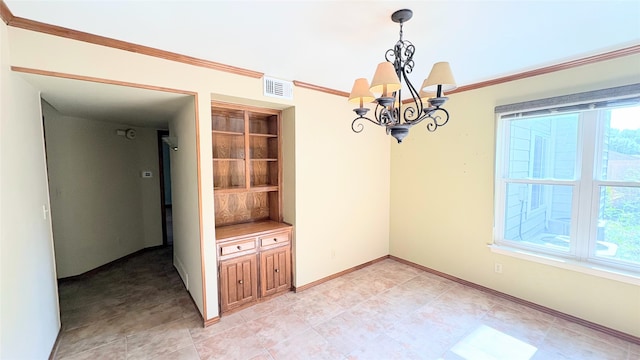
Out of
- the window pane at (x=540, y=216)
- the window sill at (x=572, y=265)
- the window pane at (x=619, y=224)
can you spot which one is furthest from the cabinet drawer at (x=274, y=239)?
the window pane at (x=619, y=224)

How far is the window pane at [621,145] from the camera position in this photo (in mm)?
2225

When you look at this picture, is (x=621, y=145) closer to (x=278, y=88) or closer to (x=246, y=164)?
(x=278, y=88)

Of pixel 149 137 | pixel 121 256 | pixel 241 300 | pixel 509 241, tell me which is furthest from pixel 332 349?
pixel 149 137

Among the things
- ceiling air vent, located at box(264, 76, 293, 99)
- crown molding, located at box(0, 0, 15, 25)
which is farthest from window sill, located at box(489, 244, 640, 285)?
crown molding, located at box(0, 0, 15, 25)

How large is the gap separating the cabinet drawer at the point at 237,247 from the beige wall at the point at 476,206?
7.50 ft

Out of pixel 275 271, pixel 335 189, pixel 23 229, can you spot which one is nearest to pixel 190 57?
pixel 23 229

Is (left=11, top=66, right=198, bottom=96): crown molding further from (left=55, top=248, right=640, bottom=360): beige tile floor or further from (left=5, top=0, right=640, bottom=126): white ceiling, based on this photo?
(left=55, top=248, right=640, bottom=360): beige tile floor

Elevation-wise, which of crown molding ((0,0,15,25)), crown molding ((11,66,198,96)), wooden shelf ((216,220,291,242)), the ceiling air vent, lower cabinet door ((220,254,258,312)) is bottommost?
lower cabinet door ((220,254,258,312))

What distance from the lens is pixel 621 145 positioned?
2.29 metres

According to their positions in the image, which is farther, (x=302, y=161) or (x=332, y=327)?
(x=302, y=161)

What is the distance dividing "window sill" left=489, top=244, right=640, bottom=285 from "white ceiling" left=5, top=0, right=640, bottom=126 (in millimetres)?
1901

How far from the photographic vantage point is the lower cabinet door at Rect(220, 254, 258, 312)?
2.63 m

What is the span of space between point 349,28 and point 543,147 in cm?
248

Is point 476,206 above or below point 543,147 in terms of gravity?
below
